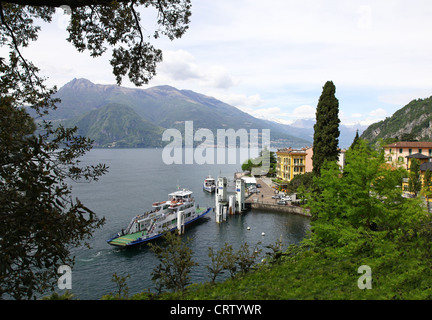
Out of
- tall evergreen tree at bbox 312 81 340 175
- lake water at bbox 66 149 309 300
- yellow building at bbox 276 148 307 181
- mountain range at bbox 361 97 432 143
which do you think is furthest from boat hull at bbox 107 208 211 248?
mountain range at bbox 361 97 432 143

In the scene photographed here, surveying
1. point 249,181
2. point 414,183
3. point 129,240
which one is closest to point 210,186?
point 249,181

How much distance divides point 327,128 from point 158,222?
2001 centimetres

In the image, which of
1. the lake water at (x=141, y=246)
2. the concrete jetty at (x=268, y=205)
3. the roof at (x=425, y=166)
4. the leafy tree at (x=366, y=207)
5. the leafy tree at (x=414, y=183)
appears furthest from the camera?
the roof at (x=425, y=166)

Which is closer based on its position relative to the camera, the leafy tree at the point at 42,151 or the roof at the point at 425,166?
the leafy tree at the point at 42,151

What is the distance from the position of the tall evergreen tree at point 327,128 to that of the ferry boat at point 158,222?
15.9m

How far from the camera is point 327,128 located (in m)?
25.6

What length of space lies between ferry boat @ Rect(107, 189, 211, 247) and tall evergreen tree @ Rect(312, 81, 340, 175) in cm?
1586

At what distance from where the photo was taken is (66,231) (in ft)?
12.0

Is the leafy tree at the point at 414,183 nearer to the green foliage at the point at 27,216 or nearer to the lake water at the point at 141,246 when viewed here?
the lake water at the point at 141,246

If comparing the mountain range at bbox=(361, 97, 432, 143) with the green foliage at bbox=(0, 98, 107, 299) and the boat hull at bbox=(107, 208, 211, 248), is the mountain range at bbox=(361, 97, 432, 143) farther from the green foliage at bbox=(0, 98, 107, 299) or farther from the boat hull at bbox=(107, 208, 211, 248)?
the green foliage at bbox=(0, 98, 107, 299)

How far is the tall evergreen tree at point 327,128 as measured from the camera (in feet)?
83.9

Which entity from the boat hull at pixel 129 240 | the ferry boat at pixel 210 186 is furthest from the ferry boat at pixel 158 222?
the ferry boat at pixel 210 186

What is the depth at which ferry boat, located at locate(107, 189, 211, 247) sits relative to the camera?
87.1 ft
